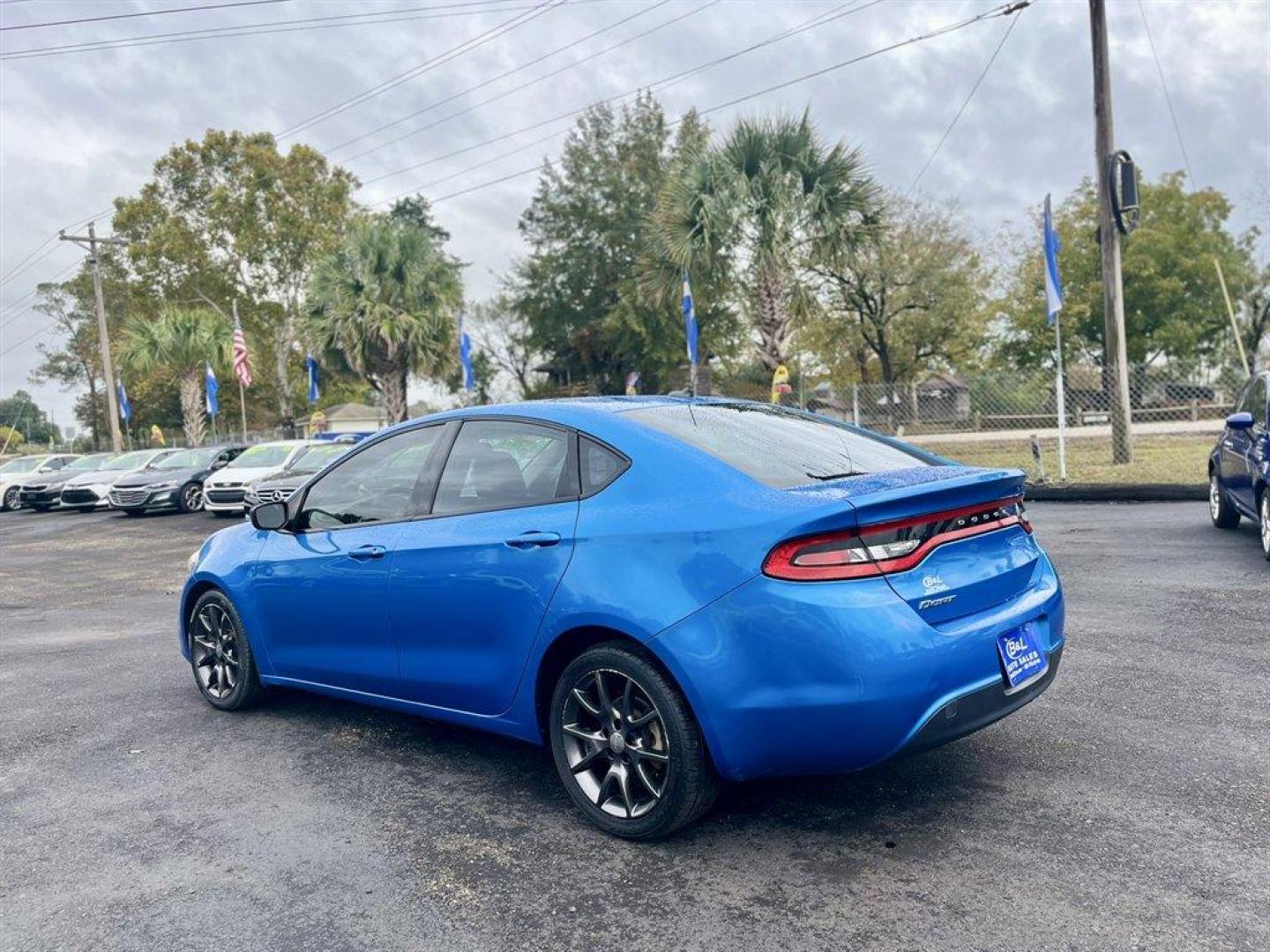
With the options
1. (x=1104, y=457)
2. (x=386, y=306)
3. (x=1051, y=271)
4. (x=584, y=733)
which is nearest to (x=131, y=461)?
(x=386, y=306)

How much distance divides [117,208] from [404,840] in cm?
5355

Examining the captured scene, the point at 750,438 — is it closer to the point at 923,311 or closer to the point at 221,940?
the point at 221,940

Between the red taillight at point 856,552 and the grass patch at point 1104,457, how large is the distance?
961 cm

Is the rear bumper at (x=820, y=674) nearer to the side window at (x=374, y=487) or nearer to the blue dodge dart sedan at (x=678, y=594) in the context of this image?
the blue dodge dart sedan at (x=678, y=594)

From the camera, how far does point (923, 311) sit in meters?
40.0

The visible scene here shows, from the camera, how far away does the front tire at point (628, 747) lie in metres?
3.19

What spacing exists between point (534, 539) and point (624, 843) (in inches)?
42.9

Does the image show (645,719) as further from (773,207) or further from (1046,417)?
(1046,417)

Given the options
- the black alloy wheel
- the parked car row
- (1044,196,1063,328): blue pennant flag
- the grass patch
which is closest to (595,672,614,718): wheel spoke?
the grass patch

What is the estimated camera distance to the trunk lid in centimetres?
309

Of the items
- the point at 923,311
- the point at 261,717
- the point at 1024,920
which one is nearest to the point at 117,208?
the point at 923,311

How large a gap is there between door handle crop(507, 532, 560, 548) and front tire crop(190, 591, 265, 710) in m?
2.16

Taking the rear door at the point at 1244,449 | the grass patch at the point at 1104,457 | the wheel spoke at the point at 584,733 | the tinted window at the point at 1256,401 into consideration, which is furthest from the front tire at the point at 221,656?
the grass patch at the point at 1104,457

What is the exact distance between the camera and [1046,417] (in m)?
22.5
